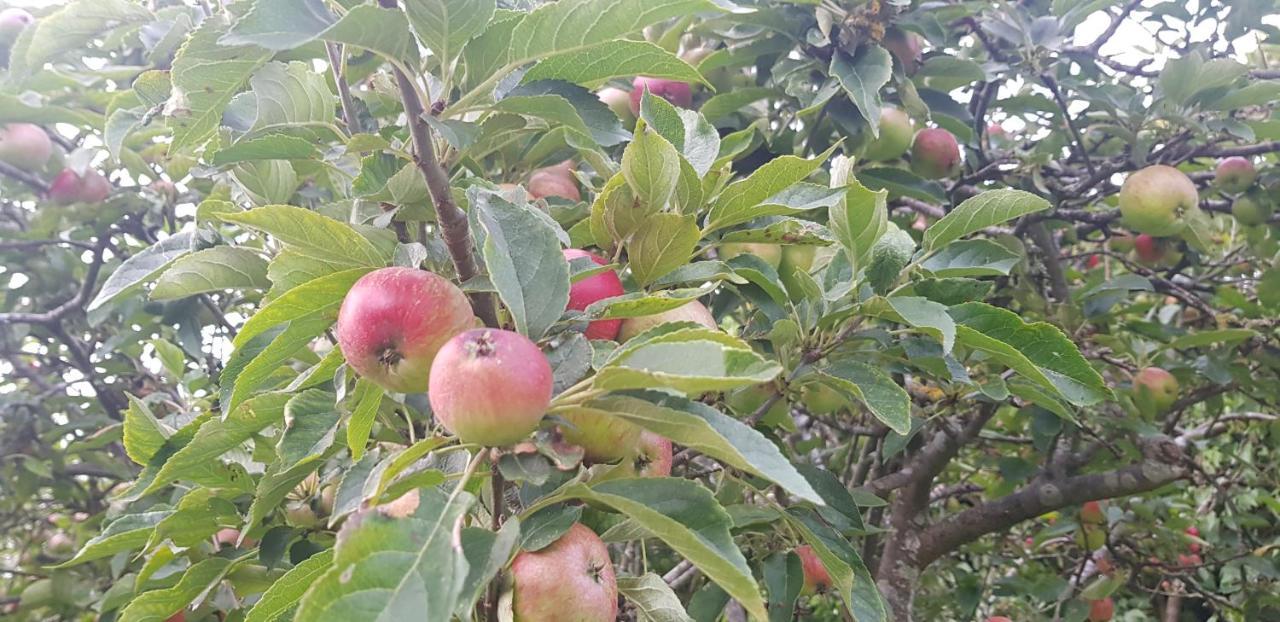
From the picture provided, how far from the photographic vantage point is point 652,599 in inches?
35.1

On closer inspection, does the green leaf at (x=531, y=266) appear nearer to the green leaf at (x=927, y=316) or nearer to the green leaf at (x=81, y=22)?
the green leaf at (x=927, y=316)

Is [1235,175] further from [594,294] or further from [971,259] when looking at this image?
[594,294]

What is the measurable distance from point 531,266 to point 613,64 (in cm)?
25

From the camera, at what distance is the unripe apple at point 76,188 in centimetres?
239

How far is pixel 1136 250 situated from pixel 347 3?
8.02 ft

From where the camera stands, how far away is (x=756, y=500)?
1980mm

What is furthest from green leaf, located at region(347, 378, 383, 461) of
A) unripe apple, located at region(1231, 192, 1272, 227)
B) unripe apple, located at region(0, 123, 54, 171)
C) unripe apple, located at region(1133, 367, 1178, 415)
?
unripe apple, located at region(1231, 192, 1272, 227)

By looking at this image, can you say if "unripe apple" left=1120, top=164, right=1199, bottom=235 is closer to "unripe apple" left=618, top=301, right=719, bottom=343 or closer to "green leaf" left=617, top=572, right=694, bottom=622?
"unripe apple" left=618, top=301, right=719, bottom=343

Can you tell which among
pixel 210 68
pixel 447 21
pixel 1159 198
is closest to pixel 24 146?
pixel 210 68

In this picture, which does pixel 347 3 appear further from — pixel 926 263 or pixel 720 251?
pixel 926 263

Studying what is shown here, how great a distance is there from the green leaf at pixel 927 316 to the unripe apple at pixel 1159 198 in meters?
1.27

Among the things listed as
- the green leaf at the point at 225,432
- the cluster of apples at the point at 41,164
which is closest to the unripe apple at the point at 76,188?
the cluster of apples at the point at 41,164

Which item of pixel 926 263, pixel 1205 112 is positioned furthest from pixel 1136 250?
pixel 926 263

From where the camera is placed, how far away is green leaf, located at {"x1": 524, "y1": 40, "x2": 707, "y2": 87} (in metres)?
0.86
